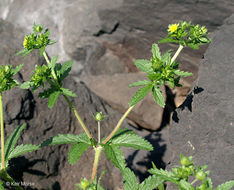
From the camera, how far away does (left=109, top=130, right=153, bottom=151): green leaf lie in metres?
3.09

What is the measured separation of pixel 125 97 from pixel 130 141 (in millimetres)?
2521

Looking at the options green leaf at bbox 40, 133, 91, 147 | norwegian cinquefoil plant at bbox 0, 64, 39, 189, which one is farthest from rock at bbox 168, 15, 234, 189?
norwegian cinquefoil plant at bbox 0, 64, 39, 189

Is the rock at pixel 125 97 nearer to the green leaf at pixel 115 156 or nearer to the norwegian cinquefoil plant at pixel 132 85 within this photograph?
the norwegian cinquefoil plant at pixel 132 85

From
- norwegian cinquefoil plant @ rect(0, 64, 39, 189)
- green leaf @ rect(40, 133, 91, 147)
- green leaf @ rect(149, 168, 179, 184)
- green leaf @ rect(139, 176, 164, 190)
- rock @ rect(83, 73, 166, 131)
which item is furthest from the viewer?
rock @ rect(83, 73, 166, 131)

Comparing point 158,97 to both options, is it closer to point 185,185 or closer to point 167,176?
point 167,176

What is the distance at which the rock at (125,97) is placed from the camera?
5.42m

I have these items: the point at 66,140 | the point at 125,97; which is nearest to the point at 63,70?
the point at 66,140

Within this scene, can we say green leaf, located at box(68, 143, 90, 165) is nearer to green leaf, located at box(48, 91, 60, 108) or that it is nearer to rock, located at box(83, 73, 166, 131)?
green leaf, located at box(48, 91, 60, 108)

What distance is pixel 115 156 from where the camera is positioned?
2.96 meters

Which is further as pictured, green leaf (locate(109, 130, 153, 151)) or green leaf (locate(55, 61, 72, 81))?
green leaf (locate(55, 61, 72, 81))

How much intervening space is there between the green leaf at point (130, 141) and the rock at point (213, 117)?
608 millimetres

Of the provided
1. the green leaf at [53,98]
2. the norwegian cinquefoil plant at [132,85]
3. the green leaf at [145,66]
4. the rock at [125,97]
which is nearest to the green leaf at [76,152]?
the norwegian cinquefoil plant at [132,85]

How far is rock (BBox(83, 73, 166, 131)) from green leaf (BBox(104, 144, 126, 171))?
2408mm

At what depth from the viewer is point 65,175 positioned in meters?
4.21
